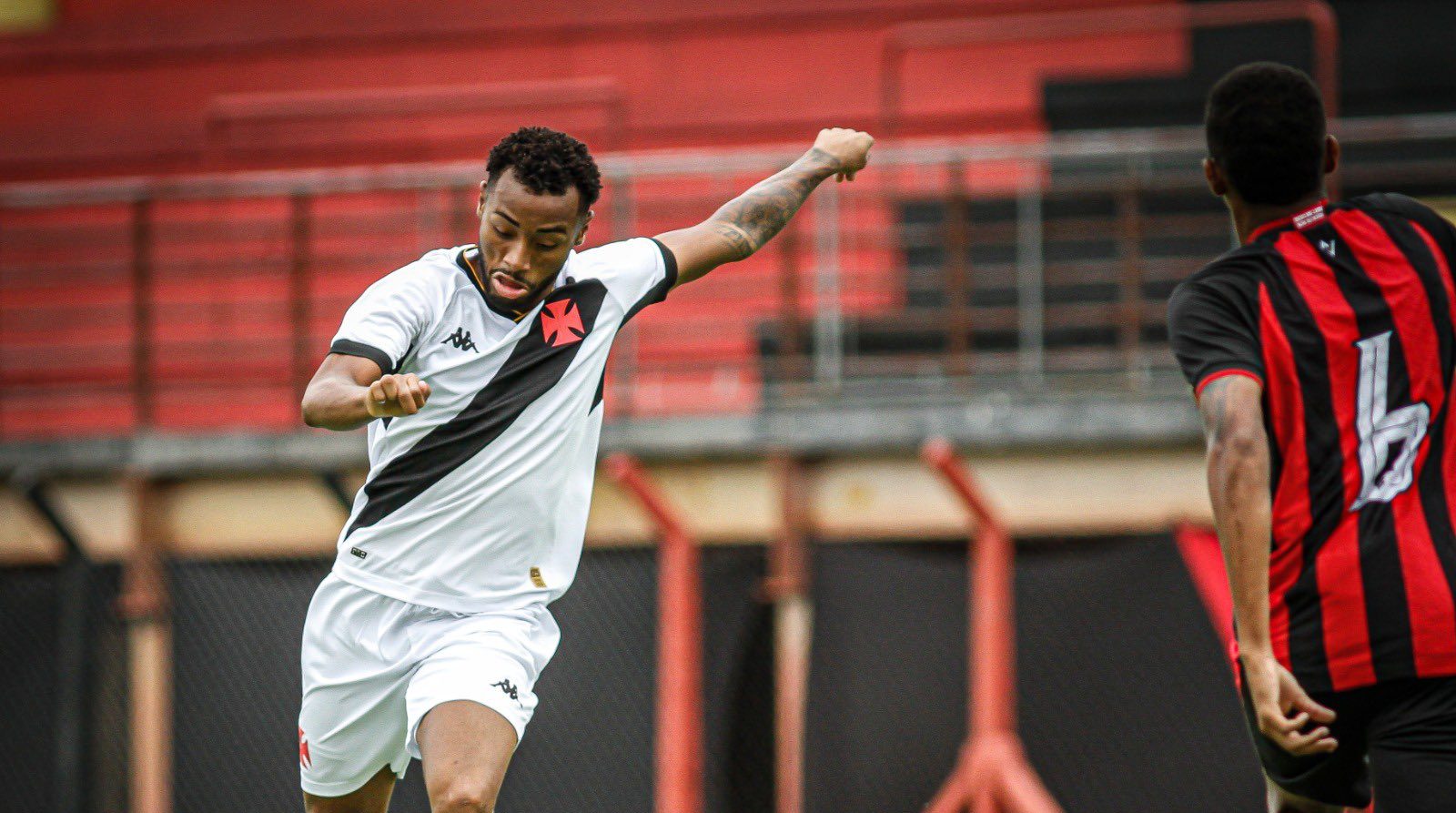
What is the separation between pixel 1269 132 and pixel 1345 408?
0.57 meters

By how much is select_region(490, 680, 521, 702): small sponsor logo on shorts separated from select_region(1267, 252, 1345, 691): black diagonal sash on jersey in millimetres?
1854

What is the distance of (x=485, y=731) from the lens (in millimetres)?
4113

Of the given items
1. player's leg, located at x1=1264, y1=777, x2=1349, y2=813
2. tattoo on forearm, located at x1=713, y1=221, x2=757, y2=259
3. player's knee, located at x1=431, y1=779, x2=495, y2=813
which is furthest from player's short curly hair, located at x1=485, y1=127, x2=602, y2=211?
player's leg, located at x1=1264, y1=777, x2=1349, y2=813

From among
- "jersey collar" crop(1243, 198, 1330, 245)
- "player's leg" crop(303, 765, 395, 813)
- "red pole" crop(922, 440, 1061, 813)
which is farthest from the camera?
"red pole" crop(922, 440, 1061, 813)

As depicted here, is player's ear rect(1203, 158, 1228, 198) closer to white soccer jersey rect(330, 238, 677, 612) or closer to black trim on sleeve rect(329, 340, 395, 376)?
white soccer jersey rect(330, 238, 677, 612)

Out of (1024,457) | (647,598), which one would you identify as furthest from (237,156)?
(1024,457)

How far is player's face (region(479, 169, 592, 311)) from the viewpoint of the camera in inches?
163

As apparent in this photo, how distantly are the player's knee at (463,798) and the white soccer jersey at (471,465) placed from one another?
19.1 inches

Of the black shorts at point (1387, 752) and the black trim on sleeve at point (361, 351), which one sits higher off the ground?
the black trim on sleeve at point (361, 351)

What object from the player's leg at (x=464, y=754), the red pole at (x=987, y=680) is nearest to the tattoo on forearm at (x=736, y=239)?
the player's leg at (x=464, y=754)

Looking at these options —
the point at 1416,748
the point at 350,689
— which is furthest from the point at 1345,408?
the point at 350,689

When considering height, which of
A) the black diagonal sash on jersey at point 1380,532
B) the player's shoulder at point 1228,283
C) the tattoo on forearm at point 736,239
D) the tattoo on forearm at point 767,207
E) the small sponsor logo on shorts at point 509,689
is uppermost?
the tattoo on forearm at point 767,207

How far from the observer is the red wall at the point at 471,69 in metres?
11.4

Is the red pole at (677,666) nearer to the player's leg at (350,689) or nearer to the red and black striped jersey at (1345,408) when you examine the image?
the player's leg at (350,689)
